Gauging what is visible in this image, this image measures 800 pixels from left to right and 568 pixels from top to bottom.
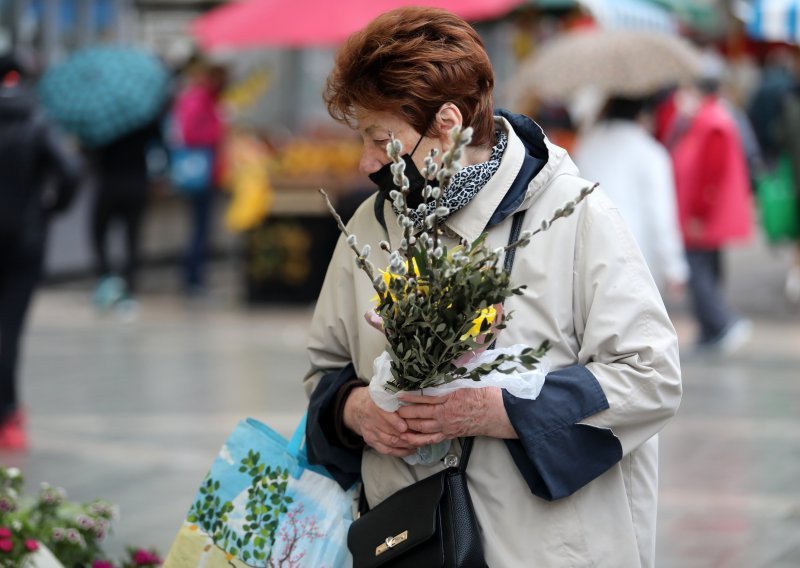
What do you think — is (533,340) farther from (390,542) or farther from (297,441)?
(297,441)

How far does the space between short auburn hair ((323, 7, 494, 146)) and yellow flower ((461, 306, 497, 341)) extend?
0.40m

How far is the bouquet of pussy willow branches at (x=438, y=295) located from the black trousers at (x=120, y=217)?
10.5 m

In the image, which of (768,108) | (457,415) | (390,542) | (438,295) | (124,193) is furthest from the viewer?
(768,108)

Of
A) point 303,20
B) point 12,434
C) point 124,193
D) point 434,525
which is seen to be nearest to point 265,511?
point 434,525

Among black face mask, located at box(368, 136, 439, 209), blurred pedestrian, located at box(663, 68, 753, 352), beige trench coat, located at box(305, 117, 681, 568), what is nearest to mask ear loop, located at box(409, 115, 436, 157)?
black face mask, located at box(368, 136, 439, 209)

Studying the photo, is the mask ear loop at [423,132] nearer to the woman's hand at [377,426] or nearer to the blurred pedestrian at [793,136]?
the woman's hand at [377,426]

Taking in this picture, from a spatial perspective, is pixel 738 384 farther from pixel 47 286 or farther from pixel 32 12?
pixel 32 12

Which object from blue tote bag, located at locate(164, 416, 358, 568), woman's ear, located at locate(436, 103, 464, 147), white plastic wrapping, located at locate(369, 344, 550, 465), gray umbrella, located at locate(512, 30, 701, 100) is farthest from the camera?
gray umbrella, located at locate(512, 30, 701, 100)

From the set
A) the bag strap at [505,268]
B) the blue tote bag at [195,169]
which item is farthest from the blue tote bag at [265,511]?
the blue tote bag at [195,169]

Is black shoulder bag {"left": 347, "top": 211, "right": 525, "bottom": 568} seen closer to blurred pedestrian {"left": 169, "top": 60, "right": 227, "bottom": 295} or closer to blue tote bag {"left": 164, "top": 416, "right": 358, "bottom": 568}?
blue tote bag {"left": 164, "top": 416, "right": 358, "bottom": 568}

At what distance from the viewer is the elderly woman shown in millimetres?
2570

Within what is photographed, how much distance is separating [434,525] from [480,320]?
0.41 meters

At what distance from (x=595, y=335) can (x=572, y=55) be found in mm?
7714

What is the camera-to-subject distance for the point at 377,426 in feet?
8.66
